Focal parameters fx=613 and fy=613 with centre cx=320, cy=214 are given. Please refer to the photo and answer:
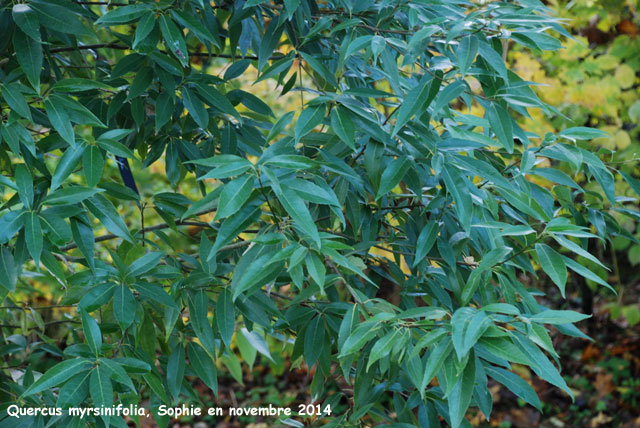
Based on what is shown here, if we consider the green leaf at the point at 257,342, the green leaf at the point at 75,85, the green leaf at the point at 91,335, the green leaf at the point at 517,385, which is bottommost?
the green leaf at the point at 257,342

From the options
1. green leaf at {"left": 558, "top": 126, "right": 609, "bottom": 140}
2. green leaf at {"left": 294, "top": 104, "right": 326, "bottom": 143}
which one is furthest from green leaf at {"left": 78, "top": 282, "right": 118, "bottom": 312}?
green leaf at {"left": 558, "top": 126, "right": 609, "bottom": 140}

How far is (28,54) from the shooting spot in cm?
112

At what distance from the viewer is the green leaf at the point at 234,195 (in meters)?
0.89

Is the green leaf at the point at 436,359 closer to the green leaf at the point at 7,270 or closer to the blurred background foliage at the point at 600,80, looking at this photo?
the green leaf at the point at 7,270

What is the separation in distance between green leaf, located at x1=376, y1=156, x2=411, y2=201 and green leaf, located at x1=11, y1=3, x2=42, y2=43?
0.65 m

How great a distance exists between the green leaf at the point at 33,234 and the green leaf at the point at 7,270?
9 centimetres

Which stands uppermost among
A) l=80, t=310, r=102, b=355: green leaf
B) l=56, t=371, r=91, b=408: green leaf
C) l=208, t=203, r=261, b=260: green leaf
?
l=208, t=203, r=261, b=260: green leaf

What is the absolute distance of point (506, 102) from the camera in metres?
1.11

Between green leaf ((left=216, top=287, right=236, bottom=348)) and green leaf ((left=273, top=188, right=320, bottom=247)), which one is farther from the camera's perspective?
green leaf ((left=216, top=287, right=236, bottom=348))

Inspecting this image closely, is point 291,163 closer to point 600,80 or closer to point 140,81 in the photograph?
point 140,81

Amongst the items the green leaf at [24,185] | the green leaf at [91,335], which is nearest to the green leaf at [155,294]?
the green leaf at [91,335]

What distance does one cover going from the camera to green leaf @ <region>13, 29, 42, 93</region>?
110cm

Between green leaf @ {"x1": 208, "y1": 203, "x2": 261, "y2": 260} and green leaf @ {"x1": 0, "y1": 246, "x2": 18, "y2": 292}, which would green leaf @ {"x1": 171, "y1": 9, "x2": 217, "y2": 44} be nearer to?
green leaf @ {"x1": 208, "y1": 203, "x2": 261, "y2": 260}

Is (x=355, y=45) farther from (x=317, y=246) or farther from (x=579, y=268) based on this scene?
(x=579, y=268)
